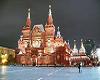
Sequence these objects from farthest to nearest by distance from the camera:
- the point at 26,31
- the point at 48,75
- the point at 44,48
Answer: the point at 26,31
the point at 44,48
the point at 48,75

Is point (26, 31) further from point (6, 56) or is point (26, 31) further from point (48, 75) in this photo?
point (48, 75)

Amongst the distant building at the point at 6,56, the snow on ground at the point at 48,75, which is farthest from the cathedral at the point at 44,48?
the snow on ground at the point at 48,75

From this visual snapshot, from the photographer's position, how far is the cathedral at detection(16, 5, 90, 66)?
2235 inches

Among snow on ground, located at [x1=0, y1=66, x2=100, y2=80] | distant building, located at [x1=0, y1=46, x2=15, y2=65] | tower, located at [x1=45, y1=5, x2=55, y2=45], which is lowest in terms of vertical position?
snow on ground, located at [x1=0, y1=66, x2=100, y2=80]

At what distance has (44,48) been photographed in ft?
197

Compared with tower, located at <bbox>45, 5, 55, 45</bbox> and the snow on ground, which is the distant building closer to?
tower, located at <bbox>45, 5, 55, 45</bbox>

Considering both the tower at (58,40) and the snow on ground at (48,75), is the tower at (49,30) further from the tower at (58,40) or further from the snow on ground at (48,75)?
the snow on ground at (48,75)

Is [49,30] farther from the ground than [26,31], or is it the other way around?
[26,31]

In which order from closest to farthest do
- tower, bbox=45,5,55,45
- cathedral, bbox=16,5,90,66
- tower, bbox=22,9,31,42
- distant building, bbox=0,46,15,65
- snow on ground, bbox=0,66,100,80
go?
snow on ground, bbox=0,66,100,80, cathedral, bbox=16,5,90,66, distant building, bbox=0,46,15,65, tower, bbox=45,5,55,45, tower, bbox=22,9,31,42

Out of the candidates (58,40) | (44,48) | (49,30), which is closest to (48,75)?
(44,48)

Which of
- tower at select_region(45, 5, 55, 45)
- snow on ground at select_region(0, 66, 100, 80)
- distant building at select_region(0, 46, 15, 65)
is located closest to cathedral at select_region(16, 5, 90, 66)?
tower at select_region(45, 5, 55, 45)

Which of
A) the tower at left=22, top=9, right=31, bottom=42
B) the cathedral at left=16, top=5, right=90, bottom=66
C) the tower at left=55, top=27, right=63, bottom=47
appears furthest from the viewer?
the tower at left=22, top=9, right=31, bottom=42

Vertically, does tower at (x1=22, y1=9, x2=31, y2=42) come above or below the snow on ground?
above

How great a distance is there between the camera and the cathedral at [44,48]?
56.8m
